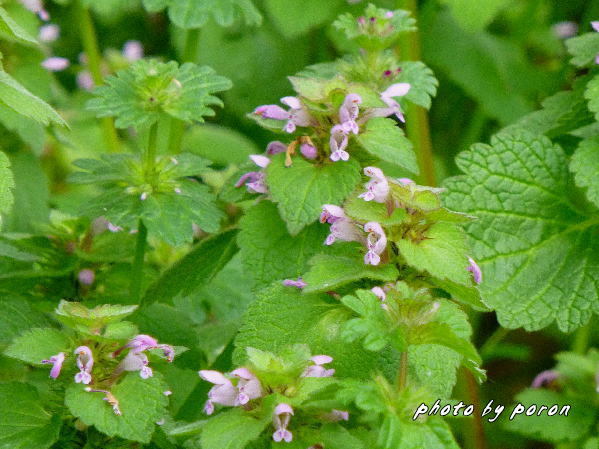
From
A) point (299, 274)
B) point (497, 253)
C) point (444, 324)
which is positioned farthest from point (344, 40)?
point (444, 324)

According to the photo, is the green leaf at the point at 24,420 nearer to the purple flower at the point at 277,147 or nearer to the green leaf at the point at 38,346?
the green leaf at the point at 38,346

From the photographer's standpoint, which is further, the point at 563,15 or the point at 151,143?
the point at 563,15

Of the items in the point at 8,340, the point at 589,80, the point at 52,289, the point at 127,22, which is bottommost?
the point at 127,22

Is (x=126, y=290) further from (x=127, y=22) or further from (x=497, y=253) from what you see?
(x=127, y=22)

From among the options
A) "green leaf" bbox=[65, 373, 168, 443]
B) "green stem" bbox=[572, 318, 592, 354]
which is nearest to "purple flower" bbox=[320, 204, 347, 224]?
"green leaf" bbox=[65, 373, 168, 443]

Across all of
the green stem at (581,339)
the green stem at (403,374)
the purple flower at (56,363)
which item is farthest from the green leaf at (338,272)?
the green stem at (581,339)
